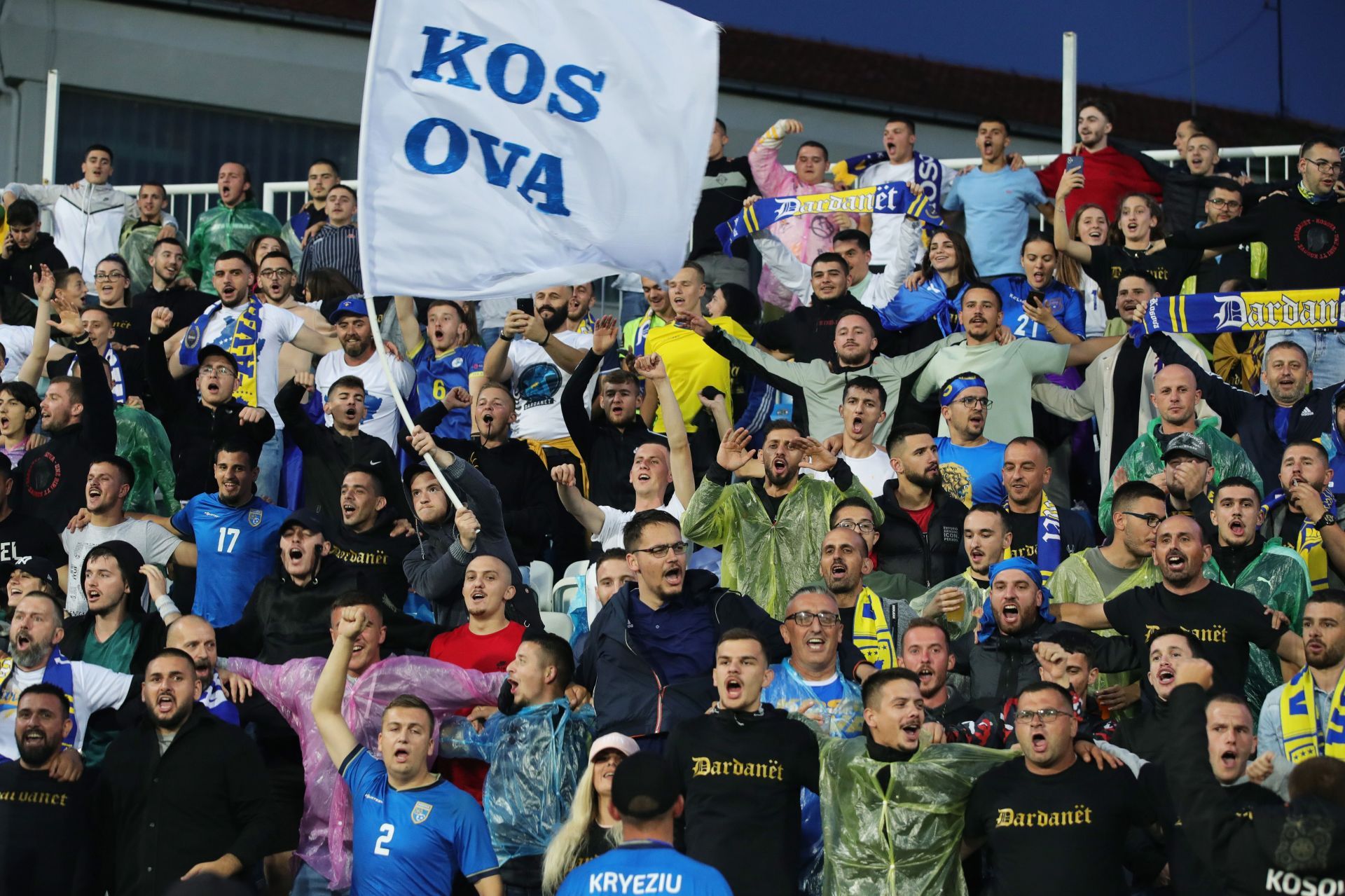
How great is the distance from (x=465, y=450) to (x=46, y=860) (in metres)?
4.09

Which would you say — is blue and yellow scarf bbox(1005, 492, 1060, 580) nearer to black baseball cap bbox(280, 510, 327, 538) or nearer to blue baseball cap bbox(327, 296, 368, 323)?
black baseball cap bbox(280, 510, 327, 538)

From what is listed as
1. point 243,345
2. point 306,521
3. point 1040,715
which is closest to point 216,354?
point 243,345

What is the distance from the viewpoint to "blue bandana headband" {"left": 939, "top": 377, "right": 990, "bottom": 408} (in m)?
11.0

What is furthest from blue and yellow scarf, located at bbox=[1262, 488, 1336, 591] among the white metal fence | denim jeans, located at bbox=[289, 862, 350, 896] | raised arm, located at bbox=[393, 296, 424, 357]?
the white metal fence

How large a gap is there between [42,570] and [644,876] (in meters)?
4.61

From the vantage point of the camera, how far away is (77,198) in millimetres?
16141

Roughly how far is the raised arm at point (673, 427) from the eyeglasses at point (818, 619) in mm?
2182

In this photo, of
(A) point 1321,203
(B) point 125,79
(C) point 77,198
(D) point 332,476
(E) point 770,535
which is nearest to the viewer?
(E) point 770,535

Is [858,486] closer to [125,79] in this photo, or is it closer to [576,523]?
[576,523]

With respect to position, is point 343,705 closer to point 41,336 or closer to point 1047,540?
point 1047,540

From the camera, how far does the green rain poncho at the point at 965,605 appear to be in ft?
30.0

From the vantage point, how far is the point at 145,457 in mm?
11805

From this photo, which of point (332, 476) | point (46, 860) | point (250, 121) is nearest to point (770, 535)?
point (332, 476)

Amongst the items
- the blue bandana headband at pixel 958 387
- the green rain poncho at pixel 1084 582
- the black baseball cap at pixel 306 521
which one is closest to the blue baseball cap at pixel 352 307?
the black baseball cap at pixel 306 521
